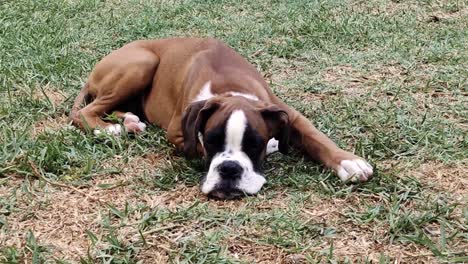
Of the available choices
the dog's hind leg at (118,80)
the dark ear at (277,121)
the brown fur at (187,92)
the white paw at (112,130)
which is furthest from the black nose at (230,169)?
the dog's hind leg at (118,80)

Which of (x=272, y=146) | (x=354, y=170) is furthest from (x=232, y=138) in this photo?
(x=354, y=170)

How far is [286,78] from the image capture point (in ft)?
21.6

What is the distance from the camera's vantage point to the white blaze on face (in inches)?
164

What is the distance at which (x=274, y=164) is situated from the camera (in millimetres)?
4656

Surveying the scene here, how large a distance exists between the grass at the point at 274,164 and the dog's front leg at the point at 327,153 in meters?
0.07

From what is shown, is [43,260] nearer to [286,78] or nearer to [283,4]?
[286,78]

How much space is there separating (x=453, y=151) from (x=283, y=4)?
16.0ft

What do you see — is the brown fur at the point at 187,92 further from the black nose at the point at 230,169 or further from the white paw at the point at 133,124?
the black nose at the point at 230,169

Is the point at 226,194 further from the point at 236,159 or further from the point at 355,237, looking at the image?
the point at 355,237

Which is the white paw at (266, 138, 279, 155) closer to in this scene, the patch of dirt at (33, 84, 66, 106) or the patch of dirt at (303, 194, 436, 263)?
the patch of dirt at (303, 194, 436, 263)

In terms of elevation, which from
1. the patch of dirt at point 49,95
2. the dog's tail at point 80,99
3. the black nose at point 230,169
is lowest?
the patch of dirt at point 49,95

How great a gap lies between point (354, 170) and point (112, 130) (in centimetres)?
196

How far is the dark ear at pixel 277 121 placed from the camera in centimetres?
438

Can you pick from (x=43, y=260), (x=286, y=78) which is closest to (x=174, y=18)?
(x=286, y=78)
